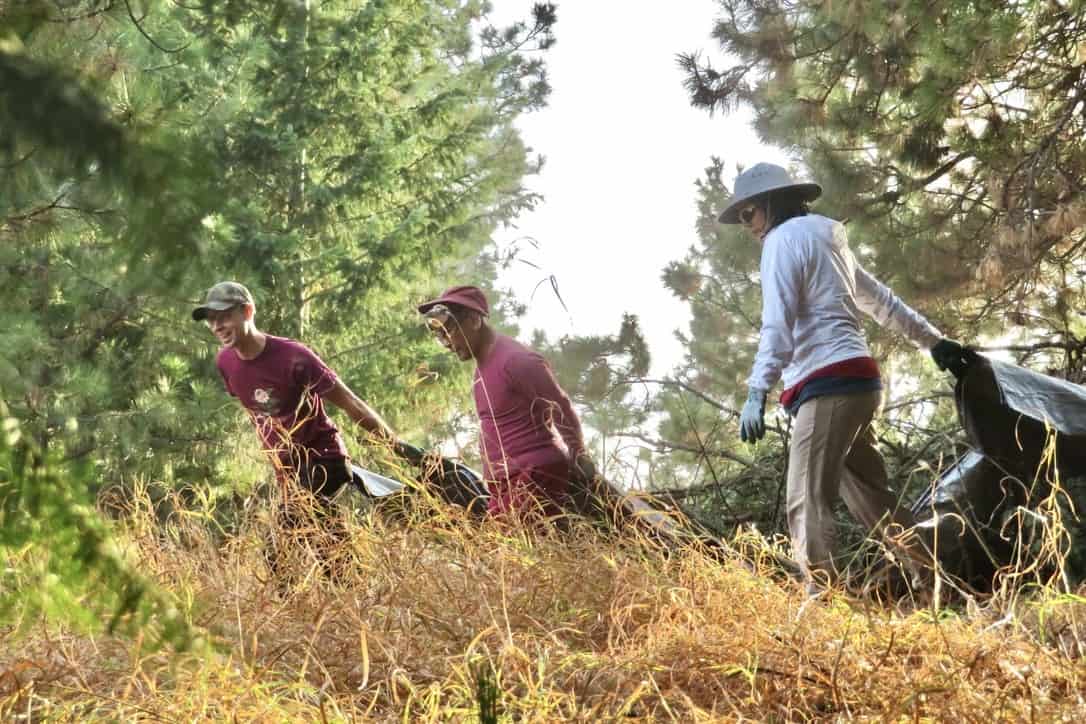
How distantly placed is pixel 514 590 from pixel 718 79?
6.00m

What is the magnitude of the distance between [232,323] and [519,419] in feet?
4.71

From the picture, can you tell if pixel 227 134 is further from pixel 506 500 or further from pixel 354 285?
pixel 506 500

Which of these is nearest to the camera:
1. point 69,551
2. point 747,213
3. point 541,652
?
point 69,551

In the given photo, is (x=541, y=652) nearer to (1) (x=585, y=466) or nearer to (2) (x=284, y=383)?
(1) (x=585, y=466)

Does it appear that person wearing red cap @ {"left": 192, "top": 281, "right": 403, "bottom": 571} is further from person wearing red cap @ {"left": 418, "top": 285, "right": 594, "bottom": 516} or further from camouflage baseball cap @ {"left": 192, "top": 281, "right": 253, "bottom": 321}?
person wearing red cap @ {"left": 418, "top": 285, "right": 594, "bottom": 516}

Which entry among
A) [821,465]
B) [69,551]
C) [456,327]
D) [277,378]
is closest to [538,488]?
[456,327]

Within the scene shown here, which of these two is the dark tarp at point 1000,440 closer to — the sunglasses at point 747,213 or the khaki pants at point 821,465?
the khaki pants at point 821,465

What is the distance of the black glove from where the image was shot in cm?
441

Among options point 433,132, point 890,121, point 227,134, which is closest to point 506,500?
point 890,121

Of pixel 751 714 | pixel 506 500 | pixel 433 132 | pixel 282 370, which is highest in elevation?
pixel 433 132

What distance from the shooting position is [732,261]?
39.6 feet

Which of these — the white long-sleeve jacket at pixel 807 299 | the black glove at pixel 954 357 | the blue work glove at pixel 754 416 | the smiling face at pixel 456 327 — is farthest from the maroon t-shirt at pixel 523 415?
the black glove at pixel 954 357

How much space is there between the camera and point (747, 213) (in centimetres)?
454

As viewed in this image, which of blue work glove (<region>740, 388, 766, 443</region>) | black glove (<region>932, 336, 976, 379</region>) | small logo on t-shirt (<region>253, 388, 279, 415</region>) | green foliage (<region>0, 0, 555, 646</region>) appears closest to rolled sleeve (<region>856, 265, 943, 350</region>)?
black glove (<region>932, 336, 976, 379</region>)
